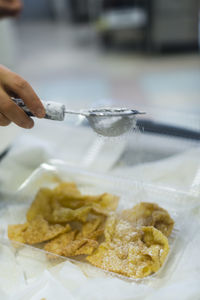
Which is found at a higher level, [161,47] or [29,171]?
[29,171]

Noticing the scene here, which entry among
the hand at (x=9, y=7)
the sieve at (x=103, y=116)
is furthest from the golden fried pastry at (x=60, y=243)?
the hand at (x=9, y=7)

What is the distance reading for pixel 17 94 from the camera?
770 mm

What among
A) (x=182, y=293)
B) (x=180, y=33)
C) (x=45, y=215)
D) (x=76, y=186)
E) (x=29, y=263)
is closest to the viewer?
(x=182, y=293)

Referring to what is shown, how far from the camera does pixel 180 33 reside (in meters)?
2.87

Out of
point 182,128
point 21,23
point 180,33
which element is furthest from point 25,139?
point 21,23

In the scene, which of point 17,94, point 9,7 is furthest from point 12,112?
point 9,7

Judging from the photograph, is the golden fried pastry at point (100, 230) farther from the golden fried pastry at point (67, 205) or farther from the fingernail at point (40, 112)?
the fingernail at point (40, 112)

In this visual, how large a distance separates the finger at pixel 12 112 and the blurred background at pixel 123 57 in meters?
1.12

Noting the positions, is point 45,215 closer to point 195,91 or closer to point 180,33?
point 195,91

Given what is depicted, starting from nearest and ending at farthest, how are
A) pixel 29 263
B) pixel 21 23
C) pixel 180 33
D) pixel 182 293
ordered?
pixel 182 293 < pixel 29 263 < pixel 180 33 < pixel 21 23

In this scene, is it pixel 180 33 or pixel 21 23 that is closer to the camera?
pixel 180 33

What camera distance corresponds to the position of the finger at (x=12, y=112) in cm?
74

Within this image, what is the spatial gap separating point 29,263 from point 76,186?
0.29 metres

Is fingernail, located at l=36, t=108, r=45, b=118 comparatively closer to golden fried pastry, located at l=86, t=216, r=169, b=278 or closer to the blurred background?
golden fried pastry, located at l=86, t=216, r=169, b=278
